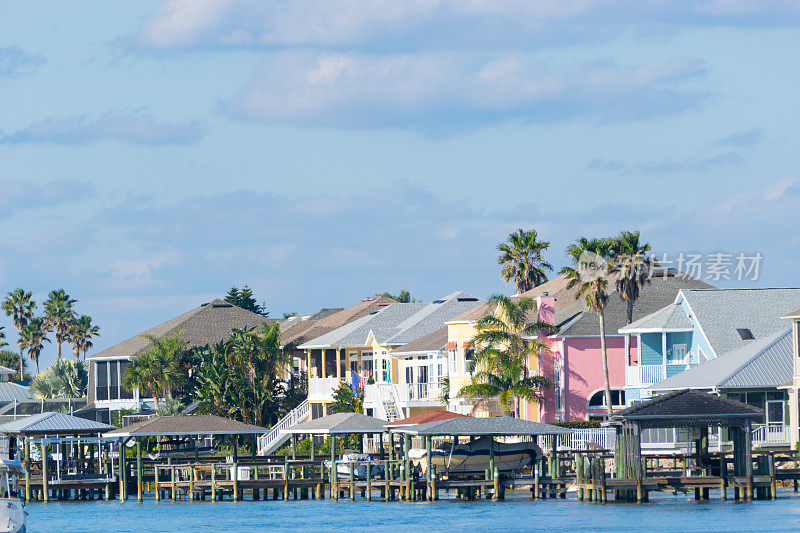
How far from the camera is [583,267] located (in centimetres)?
7938

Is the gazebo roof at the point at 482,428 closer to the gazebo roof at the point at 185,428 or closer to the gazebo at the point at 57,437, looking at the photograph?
the gazebo roof at the point at 185,428

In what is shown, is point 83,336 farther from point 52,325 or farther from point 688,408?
point 688,408

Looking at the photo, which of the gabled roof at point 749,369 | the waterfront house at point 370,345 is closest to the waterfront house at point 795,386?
the gabled roof at point 749,369

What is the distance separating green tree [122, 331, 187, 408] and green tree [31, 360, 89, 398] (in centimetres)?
2391

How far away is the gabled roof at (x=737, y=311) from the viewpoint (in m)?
74.0

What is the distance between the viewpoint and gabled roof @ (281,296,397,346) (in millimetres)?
106562

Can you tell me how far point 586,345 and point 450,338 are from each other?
9.49 metres

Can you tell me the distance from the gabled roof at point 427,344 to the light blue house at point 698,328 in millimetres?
15663

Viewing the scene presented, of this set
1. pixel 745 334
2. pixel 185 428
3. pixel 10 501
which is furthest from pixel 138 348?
pixel 10 501

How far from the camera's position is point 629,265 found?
79.9 meters

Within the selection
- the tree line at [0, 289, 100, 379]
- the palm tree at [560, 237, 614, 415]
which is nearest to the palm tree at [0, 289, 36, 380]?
the tree line at [0, 289, 100, 379]

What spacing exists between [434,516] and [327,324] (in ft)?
183

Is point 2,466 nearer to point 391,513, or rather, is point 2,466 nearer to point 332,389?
point 391,513

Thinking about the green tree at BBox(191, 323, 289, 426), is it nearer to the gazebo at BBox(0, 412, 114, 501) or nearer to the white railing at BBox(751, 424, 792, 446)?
the gazebo at BBox(0, 412, 114, 501)
